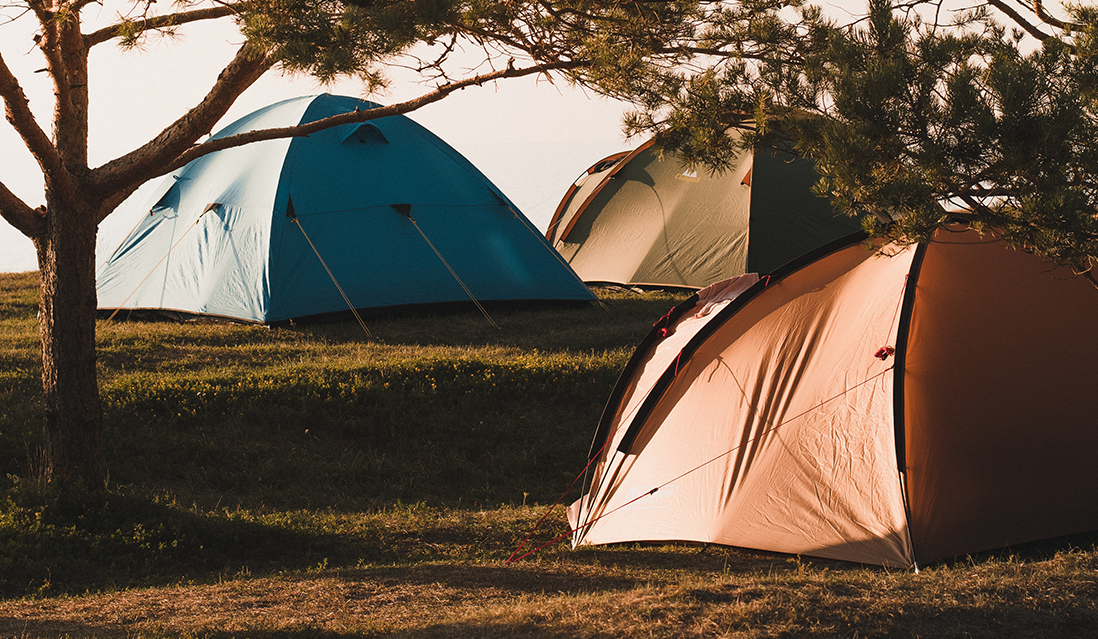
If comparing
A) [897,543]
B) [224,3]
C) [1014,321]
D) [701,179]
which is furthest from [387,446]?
[701,179]

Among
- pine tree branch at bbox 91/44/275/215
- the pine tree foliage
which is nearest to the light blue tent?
pine tree branch at bbox 91/44/275/215

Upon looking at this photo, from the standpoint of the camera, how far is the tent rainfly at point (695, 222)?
541 inches

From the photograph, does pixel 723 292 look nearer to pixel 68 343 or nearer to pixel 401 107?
pixel 401 107

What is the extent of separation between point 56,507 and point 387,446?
2694mm

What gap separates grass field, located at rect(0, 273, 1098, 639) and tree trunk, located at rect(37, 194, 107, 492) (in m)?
0.31

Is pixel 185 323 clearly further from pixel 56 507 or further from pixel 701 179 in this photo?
pixel 701 179

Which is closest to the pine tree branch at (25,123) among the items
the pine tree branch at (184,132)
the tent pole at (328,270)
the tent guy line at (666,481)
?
the pine tree branch at (184,132)

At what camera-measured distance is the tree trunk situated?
6.70 m

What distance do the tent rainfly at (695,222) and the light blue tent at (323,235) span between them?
2114 millimetres

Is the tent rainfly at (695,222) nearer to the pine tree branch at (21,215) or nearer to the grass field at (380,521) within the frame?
the grass field at (380,521)

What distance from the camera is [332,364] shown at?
9391 millimetres

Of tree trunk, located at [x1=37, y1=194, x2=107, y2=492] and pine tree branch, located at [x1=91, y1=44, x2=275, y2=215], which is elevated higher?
pine tree branch, located at [x1=91, y1=44, x2=275, y2=215]

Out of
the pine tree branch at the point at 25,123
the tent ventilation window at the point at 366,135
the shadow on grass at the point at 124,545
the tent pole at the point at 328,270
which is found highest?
the tent ventilation window at the point at 366,135

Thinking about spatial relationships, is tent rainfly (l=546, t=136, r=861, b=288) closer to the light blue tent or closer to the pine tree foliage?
the light blue tent
